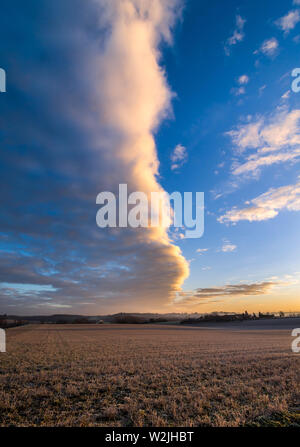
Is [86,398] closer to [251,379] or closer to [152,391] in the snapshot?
[152,391]

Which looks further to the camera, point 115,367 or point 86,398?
point 115,367

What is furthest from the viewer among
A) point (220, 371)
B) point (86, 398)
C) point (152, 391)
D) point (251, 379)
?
point (220, 371)
